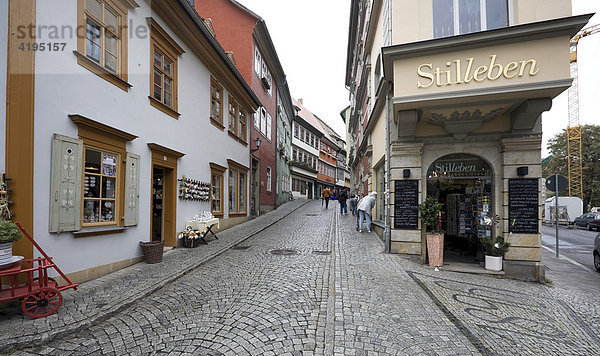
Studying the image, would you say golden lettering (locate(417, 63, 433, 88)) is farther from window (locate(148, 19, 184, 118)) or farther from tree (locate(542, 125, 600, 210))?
tree (locate(542, 125, 600, 210))

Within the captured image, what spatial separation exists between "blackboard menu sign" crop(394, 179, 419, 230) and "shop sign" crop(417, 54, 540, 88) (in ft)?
8.72

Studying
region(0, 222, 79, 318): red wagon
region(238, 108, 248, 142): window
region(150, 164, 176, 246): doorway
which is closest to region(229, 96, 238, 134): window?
region(238, 108, 248, 142): window

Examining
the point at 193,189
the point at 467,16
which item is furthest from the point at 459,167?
the point at 193,189

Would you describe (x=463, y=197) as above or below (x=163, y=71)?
below

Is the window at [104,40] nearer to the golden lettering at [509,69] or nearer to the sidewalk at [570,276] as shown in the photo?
the golden lettering at [509,69]

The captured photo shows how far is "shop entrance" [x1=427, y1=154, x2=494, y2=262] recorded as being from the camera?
7.79m

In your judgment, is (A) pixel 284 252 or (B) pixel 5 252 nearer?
(B) pixel 5 252

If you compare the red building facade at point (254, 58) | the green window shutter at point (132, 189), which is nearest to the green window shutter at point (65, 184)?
the green window shutter at point (132, 189)

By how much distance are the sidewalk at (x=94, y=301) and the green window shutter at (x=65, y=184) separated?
3.87 ft

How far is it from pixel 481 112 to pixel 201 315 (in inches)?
282

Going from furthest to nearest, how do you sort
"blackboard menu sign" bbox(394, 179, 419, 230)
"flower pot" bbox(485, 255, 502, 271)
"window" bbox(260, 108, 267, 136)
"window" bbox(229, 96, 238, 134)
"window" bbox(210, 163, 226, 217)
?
1. "window" bbox(260, 108, 267, 136)
2. "window" bbox(229, 96, 238, 134)
3. "window" bbox(210, 163, 226, 217)
4. "blackboard menu sign" bbox(394, 179, 419, 230)
5. "flower pot" bbox(485, 255, 502, 271)

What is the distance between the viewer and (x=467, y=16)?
7.15 meters

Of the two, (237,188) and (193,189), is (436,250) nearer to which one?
(193,189)

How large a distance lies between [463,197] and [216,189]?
8.62 m
